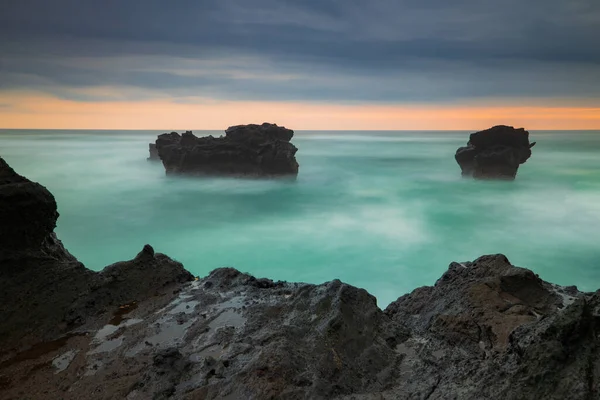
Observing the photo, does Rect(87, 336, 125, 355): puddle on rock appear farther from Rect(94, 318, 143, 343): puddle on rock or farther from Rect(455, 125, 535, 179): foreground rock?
Rect(455, 125, 535, 179): foreground rock

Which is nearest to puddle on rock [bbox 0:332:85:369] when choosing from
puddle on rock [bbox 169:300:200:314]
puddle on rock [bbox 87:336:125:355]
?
puddle on rock [bbox 87:336:125:355]

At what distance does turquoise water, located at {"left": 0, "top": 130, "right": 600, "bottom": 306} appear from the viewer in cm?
2017

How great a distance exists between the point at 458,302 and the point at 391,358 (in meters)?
1.43

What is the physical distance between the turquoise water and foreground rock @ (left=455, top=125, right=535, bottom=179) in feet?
5.35

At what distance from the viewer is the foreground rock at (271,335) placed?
308cm

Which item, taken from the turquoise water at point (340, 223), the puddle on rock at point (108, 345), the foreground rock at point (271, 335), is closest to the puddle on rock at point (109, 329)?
the foreground rock at point (271, 335)

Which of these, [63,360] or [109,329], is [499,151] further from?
[63,360]

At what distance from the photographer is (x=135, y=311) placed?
5.72 meters

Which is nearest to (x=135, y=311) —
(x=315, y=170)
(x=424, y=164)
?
(x=315, y=170)

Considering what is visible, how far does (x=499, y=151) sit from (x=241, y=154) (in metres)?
25.1

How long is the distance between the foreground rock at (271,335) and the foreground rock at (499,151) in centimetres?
3635

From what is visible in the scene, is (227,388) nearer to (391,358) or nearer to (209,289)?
(391,358)

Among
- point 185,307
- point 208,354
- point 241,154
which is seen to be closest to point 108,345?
point 185,307

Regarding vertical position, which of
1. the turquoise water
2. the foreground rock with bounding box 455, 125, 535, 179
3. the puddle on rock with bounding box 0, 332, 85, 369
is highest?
the foreground rock with bounding box 455, 125, 535, 179
